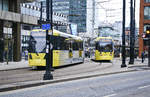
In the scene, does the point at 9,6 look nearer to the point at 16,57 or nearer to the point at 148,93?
the point at 16,57

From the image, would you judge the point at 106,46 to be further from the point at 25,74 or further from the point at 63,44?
the point at 25,74

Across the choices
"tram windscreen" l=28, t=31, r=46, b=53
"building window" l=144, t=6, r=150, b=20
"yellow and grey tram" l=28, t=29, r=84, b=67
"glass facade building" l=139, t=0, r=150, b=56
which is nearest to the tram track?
"yellow and grey tram" l=28, t=29, r=84, b=67

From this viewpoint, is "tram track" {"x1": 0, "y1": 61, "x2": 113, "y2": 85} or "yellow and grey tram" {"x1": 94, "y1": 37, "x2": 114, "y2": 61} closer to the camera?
"tram track" {"x1": 0, "y1": 61, "x2": 113, "y2": 85}

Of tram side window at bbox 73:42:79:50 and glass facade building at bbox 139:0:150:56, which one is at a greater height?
glass facade building at bbox 139:0:150:56

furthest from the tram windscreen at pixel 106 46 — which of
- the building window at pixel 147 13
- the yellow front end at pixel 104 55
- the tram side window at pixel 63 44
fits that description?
the building window at pixel 147 13

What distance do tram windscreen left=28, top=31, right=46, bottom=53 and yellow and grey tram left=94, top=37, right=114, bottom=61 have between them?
1645 cm

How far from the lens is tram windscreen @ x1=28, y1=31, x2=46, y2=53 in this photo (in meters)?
27.0

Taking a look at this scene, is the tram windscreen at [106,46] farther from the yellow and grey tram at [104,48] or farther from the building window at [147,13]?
the building window at [147,13]

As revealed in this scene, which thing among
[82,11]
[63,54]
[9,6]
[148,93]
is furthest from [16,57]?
[82,11]

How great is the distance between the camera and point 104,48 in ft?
138

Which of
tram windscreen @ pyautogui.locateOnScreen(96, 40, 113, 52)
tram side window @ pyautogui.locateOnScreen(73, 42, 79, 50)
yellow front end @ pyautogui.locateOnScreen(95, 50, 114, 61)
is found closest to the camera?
tram side window @ pyautogui.locateOnScreen(73, 42, 79, 50)

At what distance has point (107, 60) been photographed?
45688 millimetres

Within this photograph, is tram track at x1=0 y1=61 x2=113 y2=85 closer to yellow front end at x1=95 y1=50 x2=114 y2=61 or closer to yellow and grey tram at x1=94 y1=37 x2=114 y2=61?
yellow and grey tram at x1=94 y1=37 x2=114 y2=61

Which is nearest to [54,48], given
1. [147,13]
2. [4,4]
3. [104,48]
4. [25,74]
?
[25,74]
